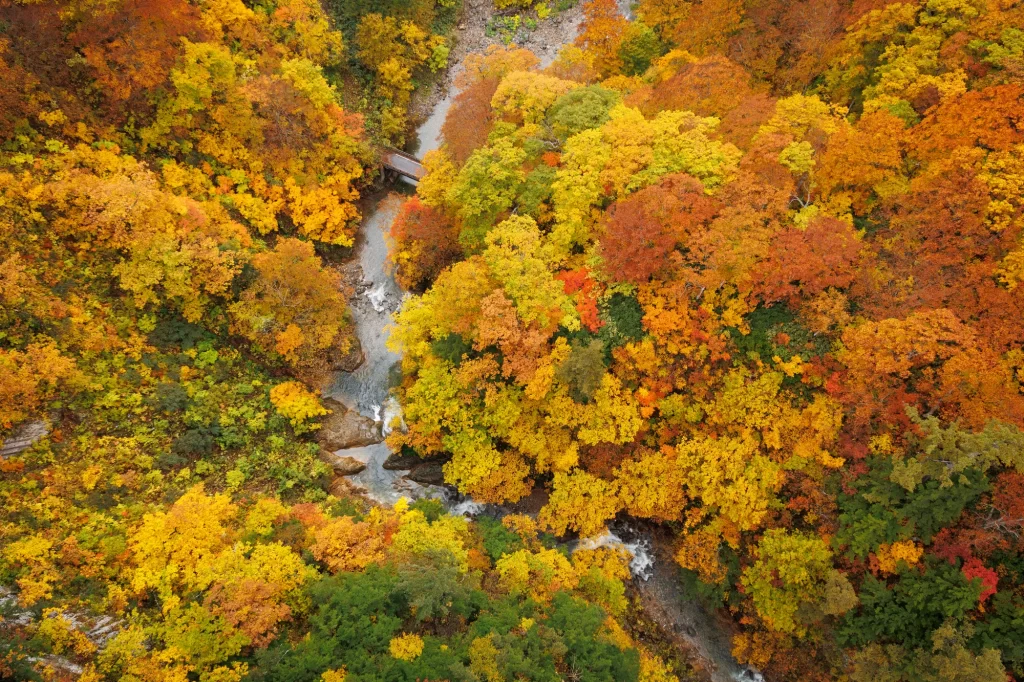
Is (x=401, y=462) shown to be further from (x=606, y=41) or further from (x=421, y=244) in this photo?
(x=606, y=41)

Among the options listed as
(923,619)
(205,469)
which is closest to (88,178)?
(205,469)

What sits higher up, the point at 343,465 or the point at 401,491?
the point at 401,491

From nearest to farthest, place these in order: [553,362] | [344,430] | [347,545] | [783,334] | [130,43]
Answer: [347,545] → [783,334] → [553,362] → [130,43] → [344,430]

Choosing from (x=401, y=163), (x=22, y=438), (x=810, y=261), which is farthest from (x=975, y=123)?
(x=22, y=438)

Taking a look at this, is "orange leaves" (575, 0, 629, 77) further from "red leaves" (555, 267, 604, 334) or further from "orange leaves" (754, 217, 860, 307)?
"orange leaves" (754, 217, 860, 307)

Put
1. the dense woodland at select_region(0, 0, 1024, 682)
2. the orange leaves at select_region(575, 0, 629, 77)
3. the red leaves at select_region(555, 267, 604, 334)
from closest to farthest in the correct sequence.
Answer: the dense woodland at select_region(0, 0, 1024, 682) < the red leaves at select_region(555, 267, 604, 334) < the orange leaves at select_region(575, 0, 629, 77)

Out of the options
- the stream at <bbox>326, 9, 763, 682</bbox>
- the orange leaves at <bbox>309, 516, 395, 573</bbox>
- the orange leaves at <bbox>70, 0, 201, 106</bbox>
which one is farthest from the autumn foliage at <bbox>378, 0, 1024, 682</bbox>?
the orange leaves at <bbox>70, 0, 201, 106</bbox>

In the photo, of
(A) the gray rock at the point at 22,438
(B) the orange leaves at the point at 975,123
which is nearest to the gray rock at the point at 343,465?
(A) the gray rock at the point at 22,438

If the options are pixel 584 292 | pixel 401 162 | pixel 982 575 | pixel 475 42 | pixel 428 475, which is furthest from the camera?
pixel 475 42
